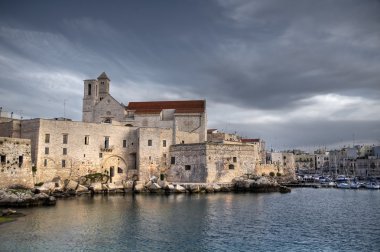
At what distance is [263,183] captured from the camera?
47156 mm

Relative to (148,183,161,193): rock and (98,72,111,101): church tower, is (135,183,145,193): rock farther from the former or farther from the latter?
(98,72,111,101): church tower

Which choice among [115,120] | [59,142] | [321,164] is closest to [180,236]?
[59,142]

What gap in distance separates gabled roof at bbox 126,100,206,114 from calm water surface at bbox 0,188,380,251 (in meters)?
Answer: 23.9

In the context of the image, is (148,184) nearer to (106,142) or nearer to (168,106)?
(106,142)

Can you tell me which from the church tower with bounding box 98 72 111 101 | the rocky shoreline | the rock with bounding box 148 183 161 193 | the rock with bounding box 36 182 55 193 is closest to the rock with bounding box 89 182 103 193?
the rocky shoreline

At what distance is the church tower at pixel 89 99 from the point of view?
5484 centimetres

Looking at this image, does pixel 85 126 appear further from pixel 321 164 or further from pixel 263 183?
pixel 321 164

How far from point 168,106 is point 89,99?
11694 millimetres

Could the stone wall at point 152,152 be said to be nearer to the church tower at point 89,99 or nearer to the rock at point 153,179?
the rock at point 153,179

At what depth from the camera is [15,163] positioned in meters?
34.4

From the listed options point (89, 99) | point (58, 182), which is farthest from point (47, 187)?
point (89, 99)

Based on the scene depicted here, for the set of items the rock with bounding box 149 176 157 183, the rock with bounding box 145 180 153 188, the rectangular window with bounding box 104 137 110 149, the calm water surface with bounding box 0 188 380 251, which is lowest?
the calm water surface with bounding box 0 188 380 251

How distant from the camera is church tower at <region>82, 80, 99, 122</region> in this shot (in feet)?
180

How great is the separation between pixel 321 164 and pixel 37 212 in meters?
109
